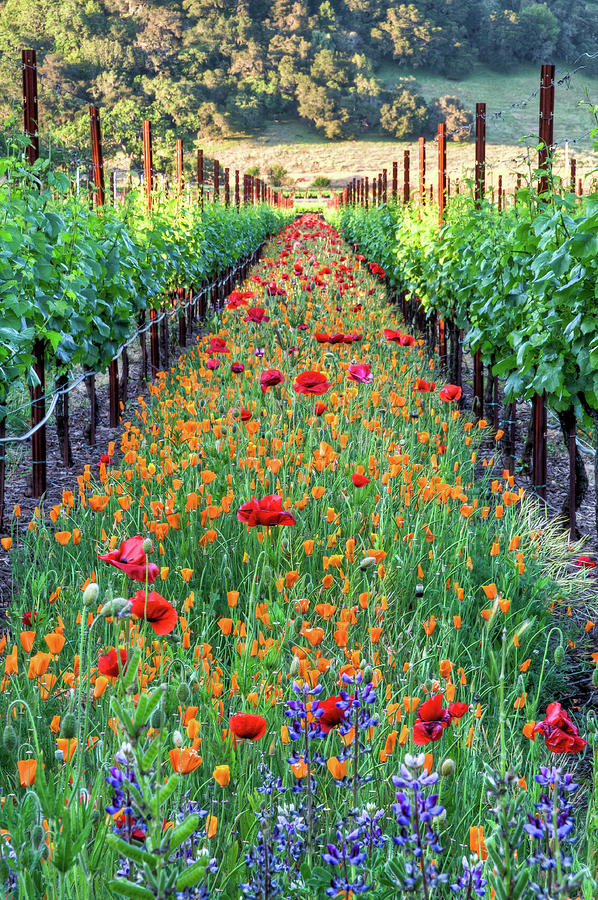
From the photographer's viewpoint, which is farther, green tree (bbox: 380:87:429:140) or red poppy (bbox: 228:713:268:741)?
green tree (bbox: 380:87:429:140)

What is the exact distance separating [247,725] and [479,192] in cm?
682

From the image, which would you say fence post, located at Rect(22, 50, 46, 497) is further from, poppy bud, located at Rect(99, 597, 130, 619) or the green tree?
the green tree

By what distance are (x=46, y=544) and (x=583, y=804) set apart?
7.84 ft

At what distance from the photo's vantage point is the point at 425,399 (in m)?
6.04

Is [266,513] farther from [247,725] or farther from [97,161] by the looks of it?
[97,161]

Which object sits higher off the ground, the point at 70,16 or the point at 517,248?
the point at 70,16

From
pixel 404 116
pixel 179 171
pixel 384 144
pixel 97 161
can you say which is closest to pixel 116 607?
pixel 97 161

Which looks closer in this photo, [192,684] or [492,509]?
[192,684]

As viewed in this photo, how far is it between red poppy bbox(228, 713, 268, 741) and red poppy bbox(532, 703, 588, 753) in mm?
452

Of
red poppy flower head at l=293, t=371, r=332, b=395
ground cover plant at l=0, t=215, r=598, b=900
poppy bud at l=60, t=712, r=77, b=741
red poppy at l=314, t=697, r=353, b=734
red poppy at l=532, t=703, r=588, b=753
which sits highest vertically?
red poppy flower head at l=293, t=371, r=332, b=395

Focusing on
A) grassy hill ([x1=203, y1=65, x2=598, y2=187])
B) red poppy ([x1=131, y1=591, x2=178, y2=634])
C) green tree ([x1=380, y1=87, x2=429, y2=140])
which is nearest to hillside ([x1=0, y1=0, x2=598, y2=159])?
green tree ([x1=380, y1=87, x2=429, y2=140])

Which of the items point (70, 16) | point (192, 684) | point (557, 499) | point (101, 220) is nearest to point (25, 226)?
point (101, 220)

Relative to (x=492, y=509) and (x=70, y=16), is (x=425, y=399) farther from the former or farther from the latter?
(x=70, y=16)

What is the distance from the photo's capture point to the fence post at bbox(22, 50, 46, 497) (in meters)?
4.77
